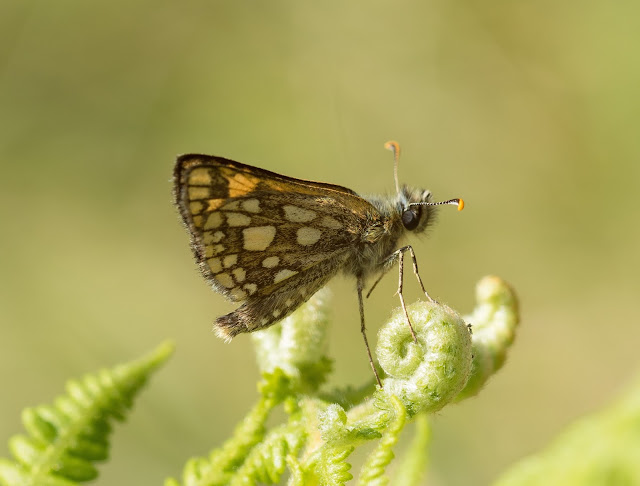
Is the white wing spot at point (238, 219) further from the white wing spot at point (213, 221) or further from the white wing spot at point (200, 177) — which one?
the white wing spot at point (200, 177)

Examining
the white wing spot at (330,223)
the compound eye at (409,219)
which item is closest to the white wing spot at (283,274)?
the white wing spot at (330,223)

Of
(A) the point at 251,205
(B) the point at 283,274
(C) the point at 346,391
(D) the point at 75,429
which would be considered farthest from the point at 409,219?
(D) the point at 75,429

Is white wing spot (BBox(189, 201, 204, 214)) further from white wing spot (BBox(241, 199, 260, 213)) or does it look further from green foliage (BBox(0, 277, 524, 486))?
green foliage (BBox(0, 277, 524, 486))

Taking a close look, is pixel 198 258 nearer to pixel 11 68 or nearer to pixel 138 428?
pixel 138 428

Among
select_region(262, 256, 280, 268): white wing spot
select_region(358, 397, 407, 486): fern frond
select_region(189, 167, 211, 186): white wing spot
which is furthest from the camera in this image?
select_region(262, 256, 280, 268): white wing spot

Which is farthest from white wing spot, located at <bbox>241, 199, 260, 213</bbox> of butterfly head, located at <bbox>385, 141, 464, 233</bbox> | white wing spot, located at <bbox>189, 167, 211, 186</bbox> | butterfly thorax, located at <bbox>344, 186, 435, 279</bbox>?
butterfly head, located at <bbox>385, 141, 464, 233</bbox>
